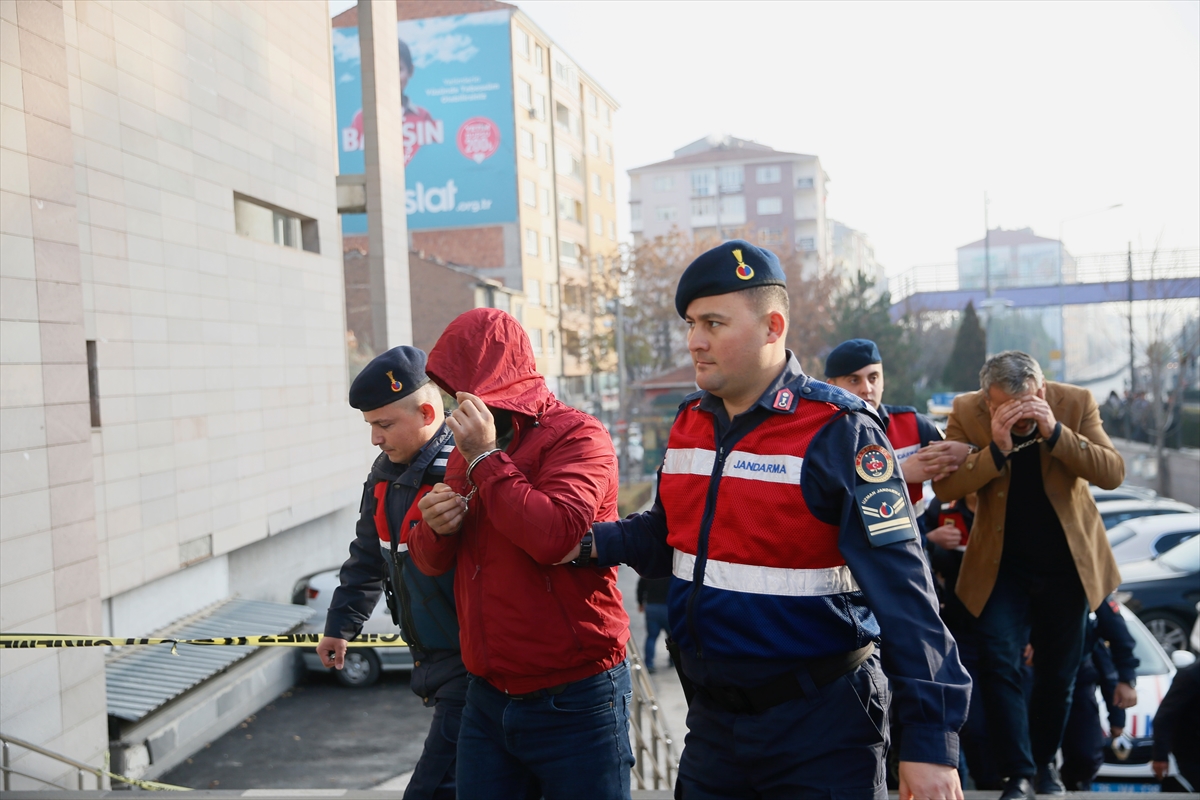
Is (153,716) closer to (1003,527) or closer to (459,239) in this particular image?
(1003,527)

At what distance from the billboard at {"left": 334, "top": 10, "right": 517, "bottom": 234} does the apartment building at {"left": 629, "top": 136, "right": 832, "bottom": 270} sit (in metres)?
30.8

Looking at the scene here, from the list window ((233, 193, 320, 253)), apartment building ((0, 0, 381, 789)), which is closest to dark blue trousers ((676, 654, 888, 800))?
apartment building ((0, 0, 381, 789))

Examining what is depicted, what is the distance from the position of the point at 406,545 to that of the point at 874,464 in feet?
5.73

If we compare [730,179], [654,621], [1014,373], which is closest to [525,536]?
[1014,373]

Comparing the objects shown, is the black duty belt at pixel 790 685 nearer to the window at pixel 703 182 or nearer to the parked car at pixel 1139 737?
the parked car at pixel 1139 737

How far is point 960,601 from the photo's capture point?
13.6 feet

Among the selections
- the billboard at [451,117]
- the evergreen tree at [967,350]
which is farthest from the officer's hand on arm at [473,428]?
the billboard at [451,117]

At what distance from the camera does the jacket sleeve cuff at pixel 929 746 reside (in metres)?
1.95

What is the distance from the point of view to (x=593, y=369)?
150 feet

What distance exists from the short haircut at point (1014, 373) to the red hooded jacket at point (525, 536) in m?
1.94

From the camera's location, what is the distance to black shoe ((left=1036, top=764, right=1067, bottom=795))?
4.12 m

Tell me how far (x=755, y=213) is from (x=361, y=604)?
248ft

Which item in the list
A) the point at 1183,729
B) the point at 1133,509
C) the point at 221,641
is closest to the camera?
the point at 1183,729

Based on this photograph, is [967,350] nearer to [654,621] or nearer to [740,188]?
[654,621]
